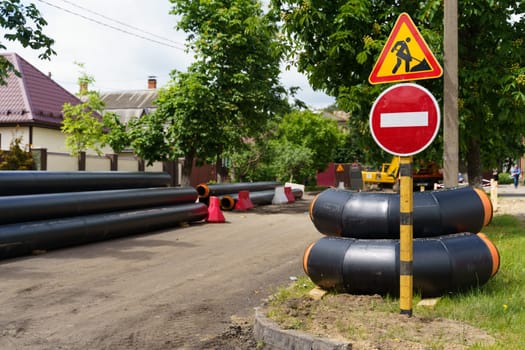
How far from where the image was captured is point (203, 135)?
18.8m

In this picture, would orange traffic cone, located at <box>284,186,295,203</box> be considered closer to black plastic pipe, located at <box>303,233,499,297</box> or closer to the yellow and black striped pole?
black plastic pipe, located at <box>303,233,499,297</box>

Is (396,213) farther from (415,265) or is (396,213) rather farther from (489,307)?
(489,307)

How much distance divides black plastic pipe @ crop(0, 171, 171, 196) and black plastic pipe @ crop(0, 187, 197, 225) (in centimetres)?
39

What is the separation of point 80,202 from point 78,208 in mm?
150

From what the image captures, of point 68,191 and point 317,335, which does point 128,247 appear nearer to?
point 68,191

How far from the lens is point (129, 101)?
187 feet

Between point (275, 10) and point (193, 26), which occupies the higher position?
point (193, 26)

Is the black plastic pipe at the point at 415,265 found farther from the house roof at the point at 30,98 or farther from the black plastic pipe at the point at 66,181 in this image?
the house roof at the point at 30,98

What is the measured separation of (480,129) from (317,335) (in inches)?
315

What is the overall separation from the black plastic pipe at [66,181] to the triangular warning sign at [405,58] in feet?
26.3

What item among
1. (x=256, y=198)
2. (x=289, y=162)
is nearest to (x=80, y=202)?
(x=256, y=198)

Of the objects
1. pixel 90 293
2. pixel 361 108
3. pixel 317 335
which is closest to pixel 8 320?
pixel 90 293

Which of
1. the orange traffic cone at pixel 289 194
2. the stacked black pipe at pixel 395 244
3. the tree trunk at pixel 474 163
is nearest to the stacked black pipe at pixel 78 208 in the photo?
the stacked black pipe at pixel 395 244

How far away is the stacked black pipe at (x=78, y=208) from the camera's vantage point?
31.9 ft
